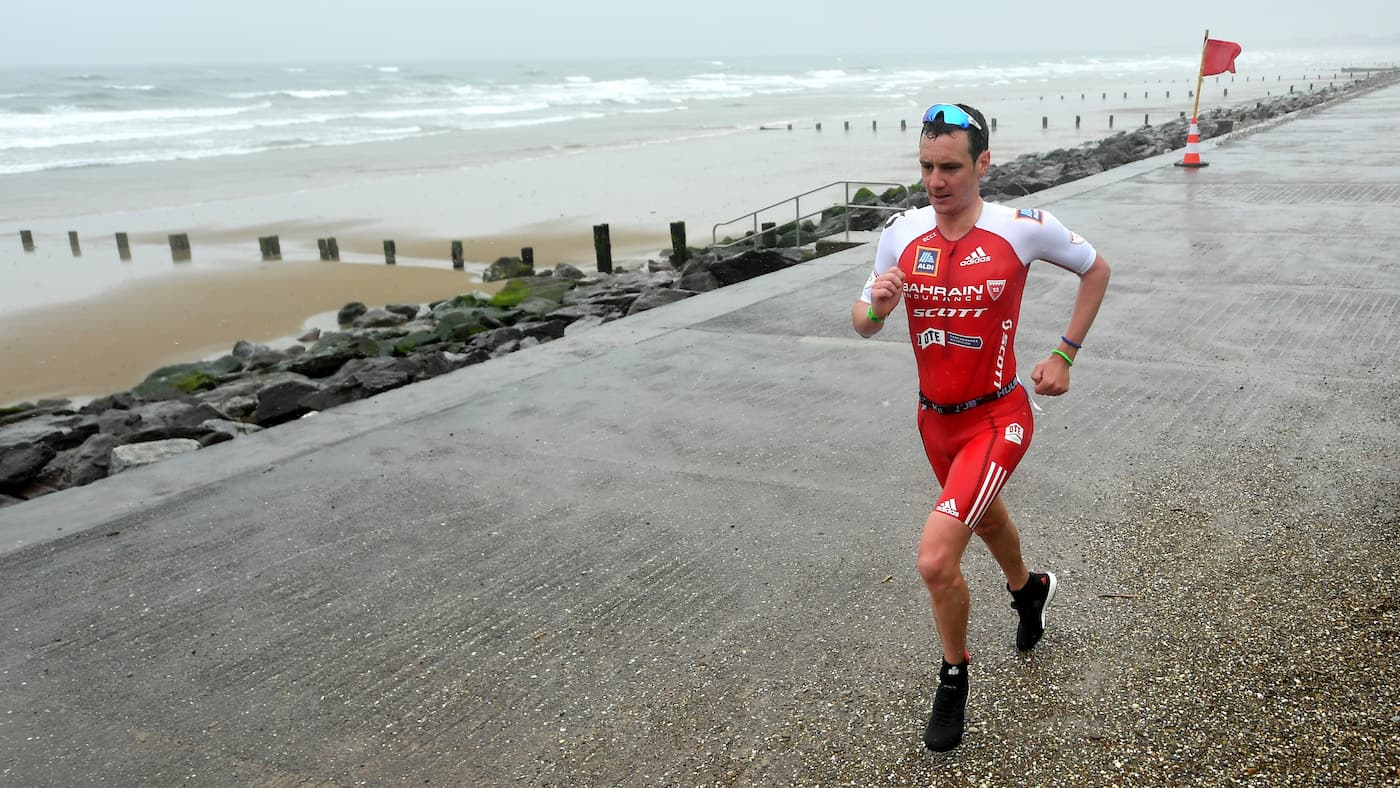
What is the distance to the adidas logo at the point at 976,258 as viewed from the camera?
3375mm

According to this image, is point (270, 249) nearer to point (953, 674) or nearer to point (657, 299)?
point (657, 299)

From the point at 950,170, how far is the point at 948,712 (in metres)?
1.55

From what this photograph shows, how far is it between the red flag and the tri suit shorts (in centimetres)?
1685

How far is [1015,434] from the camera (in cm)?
341

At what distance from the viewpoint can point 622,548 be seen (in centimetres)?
489

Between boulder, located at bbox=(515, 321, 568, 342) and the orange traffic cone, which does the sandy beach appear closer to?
boulder, located at bbox=(515, 321, 568, 342)

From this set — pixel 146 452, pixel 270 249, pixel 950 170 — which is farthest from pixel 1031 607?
pixel 270 249

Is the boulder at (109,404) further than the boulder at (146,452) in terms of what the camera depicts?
Yes

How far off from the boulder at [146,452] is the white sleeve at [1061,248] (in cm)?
507

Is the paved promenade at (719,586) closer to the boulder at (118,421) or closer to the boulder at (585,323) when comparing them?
the boulder at (118,421)

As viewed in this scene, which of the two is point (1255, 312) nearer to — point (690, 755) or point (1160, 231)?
point (1160, 231)

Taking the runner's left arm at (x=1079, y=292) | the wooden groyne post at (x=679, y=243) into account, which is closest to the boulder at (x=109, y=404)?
the wooden groyne post at (x=679, y=243)

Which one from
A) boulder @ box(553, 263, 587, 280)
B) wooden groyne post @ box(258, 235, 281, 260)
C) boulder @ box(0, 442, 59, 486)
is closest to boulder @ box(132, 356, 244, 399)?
boulder @ box(0, 442, 59, 486)

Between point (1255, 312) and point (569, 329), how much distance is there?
19.4ft
